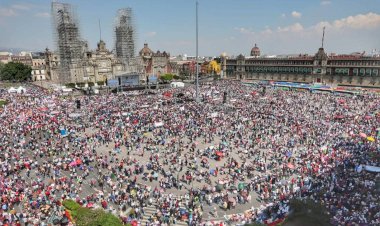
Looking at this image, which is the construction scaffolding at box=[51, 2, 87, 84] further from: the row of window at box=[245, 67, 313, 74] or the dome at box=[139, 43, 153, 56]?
the row of window at box=[245, 67, 313, 74]

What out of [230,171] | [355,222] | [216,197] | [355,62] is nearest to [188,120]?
[230,171]

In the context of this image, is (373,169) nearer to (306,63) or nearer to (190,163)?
(190,163)

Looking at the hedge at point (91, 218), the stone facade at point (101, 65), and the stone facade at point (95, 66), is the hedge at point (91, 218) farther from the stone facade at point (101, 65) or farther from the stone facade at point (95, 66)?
the stone facade at point (101, 65)

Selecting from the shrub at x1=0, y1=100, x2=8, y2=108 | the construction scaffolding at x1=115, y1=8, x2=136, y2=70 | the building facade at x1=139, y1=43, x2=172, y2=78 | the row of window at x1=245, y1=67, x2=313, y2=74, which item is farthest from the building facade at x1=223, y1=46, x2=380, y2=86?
the shrub at x1=0, y1=100, x2=8, y2=108

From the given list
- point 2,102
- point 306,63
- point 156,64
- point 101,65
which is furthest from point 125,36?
point 306,63

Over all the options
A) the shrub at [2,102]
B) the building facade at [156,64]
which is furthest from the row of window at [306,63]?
the shrub at [2,102]

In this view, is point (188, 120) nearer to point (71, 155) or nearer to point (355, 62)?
point (71, 155)
